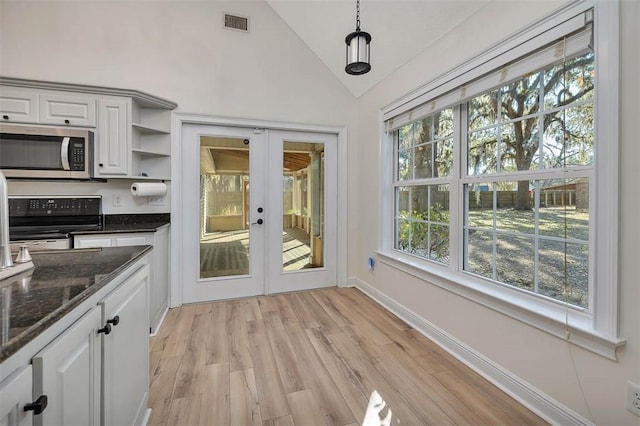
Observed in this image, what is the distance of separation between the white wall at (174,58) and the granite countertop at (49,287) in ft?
6.40

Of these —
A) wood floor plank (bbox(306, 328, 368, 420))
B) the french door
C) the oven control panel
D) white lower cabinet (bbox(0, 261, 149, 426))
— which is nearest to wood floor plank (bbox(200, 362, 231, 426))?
white lower cabinet (bbox(0, 261, 149, 426))

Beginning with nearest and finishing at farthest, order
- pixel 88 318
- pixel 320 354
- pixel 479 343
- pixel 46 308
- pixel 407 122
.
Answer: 1. pixel 46 308
2. pixel 88 318
3. pixel 479 343
4. pixel 320 354
5. pixel 407 122

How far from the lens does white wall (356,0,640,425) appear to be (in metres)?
1.26

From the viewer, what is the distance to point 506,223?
1.93 meters

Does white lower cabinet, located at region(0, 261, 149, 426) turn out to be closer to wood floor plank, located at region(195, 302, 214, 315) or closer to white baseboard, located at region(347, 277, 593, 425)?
wood floor plank, located at region(195, 302, 214, 315)

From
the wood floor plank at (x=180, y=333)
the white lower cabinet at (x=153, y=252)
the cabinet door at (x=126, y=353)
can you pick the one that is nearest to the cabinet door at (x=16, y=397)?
the cabinet door at (x=126, y=353)

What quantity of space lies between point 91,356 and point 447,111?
270cm

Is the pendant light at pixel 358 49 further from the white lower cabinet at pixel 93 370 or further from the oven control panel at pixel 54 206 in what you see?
the oven control panel at pixel 54 206

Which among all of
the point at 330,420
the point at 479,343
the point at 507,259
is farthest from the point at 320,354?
the point at 507,259

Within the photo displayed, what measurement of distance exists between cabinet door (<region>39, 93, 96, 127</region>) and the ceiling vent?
1632mm

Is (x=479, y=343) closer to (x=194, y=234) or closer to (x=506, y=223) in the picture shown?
(x=506, y=223)

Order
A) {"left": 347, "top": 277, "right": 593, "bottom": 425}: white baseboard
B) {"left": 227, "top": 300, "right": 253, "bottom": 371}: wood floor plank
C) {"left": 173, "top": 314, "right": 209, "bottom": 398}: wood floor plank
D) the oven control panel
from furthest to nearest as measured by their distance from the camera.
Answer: the oven control panel → {"left": 227, "top": 300, "right": 253, "bottom": 371}: wood floor plank → {"left": 173, "top": 314, "right": 209, "bottom": 398}: wood floor plank → {"left": 347, "top": 277, "right": 593, "bottom": 425}: white baseboard

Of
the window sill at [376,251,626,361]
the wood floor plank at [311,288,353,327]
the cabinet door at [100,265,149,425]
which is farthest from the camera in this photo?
the wood floor plank at [311,288,353,327]

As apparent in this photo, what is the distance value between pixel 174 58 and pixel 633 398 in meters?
4.25
